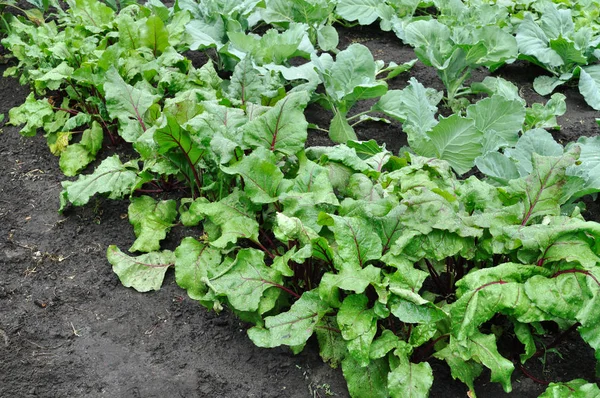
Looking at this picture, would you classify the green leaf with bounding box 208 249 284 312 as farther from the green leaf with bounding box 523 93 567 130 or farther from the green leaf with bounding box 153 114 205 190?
the green leaf with bounding box 523 93 567 130

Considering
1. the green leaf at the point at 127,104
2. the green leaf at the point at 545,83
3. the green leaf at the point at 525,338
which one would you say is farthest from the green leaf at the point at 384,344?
the green leaf at the point at 545,83

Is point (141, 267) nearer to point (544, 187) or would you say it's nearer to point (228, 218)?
point (228, 218)

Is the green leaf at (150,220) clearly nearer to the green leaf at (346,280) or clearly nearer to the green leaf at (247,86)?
the green leaf at (247,86)

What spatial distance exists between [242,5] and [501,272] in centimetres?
285

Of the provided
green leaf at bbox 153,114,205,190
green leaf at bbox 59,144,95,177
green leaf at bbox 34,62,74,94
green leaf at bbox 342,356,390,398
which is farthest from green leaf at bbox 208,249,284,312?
green leaf at bbox 34,62,74,94

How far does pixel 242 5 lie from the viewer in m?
4.28

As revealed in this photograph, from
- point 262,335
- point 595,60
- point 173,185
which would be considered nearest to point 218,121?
point 173,185

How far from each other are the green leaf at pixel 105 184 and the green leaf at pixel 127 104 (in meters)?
0.20

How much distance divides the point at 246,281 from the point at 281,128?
2.56 ft

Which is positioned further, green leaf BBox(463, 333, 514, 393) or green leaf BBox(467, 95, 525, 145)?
green leaf BBox(467, 95, 525, 145)

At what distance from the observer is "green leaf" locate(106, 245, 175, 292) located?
278 centimetres

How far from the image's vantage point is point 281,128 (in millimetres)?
2857

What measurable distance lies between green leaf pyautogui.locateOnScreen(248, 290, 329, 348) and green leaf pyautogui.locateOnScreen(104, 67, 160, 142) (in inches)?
55.1

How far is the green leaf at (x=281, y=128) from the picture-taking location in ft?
9.33
